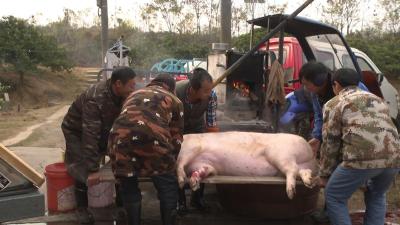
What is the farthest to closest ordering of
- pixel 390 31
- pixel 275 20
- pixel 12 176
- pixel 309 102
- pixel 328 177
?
pixel 390 31
pixel 275 20
pixel 309 102
pixel 328 177
pixel 12 176

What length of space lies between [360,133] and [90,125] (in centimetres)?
244

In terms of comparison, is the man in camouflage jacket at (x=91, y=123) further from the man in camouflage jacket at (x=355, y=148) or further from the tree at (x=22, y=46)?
the tree at (x=22, y=46)

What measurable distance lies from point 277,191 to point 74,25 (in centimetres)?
3206

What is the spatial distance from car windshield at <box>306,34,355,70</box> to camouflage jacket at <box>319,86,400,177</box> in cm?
381

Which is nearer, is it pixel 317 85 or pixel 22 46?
pixel 317 85

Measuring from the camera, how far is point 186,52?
2552 cm

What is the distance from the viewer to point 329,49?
29.3 feet

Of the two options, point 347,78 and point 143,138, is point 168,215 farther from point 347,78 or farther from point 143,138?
point 347,78

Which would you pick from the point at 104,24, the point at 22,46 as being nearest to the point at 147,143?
the point at 104,24

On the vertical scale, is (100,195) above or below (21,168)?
below

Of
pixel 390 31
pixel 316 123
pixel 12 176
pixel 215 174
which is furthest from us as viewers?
pixel 390 31

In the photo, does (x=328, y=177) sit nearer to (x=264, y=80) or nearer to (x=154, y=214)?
(x=154, y=214)

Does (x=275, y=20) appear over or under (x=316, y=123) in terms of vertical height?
over

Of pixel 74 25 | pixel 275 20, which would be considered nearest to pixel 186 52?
pixel 74 25
